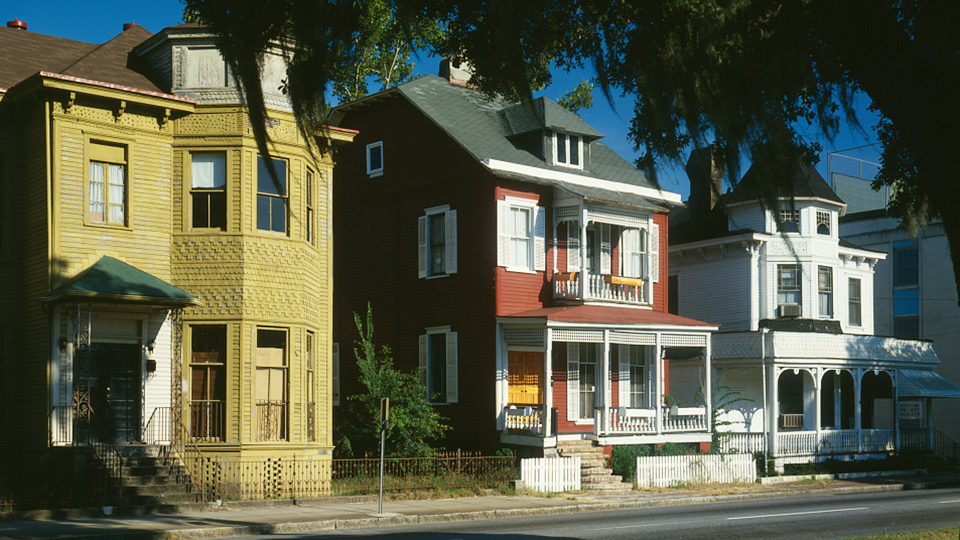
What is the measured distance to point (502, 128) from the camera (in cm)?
3088

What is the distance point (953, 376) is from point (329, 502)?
96.1 feet

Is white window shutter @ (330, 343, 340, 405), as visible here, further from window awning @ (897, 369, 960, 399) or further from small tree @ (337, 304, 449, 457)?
window awning @ (897, 369, 960, 399)

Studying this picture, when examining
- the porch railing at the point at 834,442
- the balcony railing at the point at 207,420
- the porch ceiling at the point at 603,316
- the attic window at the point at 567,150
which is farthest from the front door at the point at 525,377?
the balcony railing at the point at 207,420

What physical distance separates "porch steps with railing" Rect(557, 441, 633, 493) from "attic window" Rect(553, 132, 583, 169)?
27.8 ft

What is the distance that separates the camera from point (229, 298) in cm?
2203

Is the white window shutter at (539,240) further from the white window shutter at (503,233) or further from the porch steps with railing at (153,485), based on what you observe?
the porch steps with railing at (153,485)

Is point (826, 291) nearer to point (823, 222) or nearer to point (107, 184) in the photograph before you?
point (823, 222)

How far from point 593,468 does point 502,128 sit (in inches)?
424

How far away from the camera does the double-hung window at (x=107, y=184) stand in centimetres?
2114

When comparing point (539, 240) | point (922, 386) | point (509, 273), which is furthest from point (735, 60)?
point (922, 386)

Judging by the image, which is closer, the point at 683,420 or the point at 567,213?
the point at 567,213

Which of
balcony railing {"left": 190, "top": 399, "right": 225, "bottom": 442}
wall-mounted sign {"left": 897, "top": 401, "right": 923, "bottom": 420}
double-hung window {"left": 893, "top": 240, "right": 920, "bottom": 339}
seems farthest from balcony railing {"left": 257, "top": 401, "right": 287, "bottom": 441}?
Answer: double-hung window {"left": 893, "top": 240, "right": 920, "bottom": 339}

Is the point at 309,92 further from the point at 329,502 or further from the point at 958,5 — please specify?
the point at 329,502

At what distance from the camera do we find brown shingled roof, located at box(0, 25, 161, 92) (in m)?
22.2
